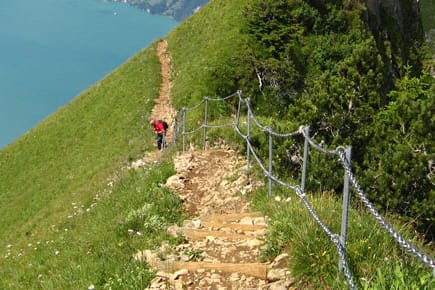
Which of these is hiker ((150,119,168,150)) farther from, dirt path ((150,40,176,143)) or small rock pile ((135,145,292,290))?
small rock pile ((135,145,292,290))

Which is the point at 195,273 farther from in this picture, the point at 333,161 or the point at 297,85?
the point at 297,85

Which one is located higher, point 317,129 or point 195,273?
point 317,129

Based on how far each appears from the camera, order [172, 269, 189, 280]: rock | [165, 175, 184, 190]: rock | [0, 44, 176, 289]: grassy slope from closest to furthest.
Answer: [172, 269, 189, 280]: rock
[165, 175, 184, 190]: rock
[0, 44, 176, 289]: grassy slope

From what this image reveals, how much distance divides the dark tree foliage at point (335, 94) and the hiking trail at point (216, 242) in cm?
181

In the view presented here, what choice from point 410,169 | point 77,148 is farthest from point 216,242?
point 77,148

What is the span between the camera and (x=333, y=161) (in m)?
12.5

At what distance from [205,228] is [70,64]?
194195 millimetres

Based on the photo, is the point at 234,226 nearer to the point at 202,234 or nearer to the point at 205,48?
the point at 202,234

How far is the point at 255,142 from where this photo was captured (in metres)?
15.6

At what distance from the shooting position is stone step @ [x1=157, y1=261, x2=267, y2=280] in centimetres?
693

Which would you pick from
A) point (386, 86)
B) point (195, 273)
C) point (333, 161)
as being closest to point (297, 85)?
point (386, 86)

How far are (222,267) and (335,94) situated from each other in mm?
10807

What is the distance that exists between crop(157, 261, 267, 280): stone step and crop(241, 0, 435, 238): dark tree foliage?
5437 millimetres

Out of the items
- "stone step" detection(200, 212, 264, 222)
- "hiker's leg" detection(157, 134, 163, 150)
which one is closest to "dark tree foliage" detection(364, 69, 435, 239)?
"stone step" detection(200, 212, 264, 222)
